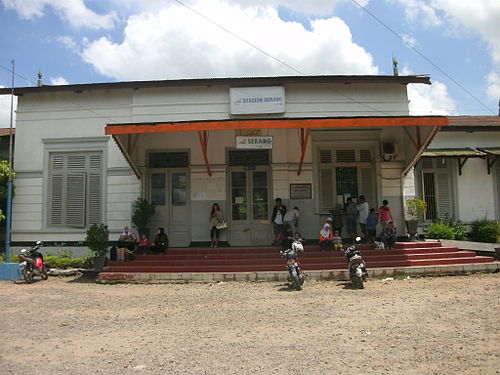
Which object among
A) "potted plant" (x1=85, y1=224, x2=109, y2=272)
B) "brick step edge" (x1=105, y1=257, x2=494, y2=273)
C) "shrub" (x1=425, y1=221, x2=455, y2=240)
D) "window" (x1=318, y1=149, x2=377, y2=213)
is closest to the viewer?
"brick step edge" (x1=105, y1=257, x2=494, y2=273)

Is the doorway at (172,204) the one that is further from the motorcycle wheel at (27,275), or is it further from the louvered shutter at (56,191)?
the motorcycle wheel at (27,275)

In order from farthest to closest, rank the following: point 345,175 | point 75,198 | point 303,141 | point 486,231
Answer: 1. point 486,231
2. point 345,175
3. point 75,198
4. point 303,141

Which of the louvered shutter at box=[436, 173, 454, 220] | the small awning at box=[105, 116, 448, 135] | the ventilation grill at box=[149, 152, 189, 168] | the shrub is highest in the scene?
the small awning at box=[105, 116, 448, 135]

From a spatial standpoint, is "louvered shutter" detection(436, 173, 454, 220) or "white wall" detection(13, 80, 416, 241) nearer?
"white wall" detection(13, 80, 416, 241)

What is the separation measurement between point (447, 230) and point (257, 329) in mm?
9589

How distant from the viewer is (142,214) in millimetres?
12461

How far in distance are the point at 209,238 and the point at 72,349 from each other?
296 inches

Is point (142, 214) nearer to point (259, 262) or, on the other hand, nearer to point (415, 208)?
point (259, 262)

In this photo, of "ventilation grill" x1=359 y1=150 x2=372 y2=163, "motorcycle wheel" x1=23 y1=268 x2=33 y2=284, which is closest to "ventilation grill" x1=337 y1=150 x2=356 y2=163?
"ventilation grill" x1=359 y1=150 x2=372 y2=163

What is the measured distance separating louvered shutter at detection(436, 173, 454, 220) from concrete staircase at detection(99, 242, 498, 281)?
3.13 m

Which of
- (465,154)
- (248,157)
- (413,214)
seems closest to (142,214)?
(248,157)

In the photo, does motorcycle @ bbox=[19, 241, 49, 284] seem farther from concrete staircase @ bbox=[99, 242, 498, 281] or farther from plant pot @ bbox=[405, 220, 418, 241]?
plant pot @ bbox=[405, 220, 418, 241]

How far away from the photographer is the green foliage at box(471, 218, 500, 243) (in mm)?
13750

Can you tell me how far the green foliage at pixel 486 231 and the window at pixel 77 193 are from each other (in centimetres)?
1221
